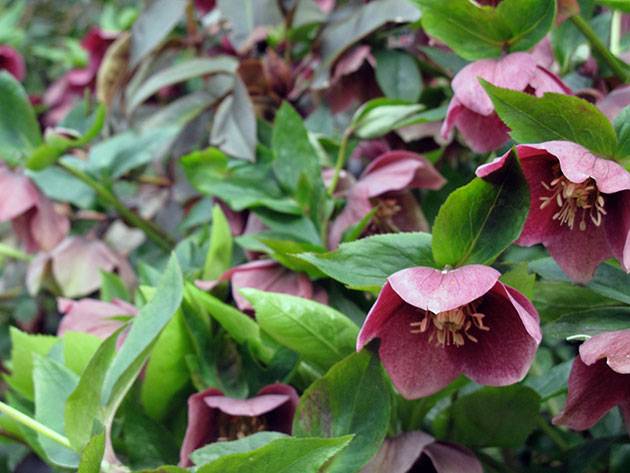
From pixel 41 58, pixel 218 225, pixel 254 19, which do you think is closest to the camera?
pixel 218 225

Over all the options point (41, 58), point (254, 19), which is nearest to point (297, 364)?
point (254, 19)

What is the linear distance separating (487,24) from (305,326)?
0.80ft

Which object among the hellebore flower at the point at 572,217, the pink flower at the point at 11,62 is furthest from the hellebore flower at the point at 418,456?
the pink flower at the point at 11,62

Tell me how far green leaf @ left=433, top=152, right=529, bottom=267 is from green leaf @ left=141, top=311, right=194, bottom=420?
209 mm

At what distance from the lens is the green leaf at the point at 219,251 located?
2.43 ft

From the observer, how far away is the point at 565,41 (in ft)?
2.52

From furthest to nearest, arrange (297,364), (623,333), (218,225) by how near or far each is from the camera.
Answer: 1. (218,225)
2. (297,364)
3. (623,333)

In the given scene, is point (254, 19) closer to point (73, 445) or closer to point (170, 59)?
point (170, 59)

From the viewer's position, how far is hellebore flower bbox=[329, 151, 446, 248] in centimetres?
72

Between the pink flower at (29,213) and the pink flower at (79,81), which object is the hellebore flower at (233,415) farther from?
the pink flower at (79,81)

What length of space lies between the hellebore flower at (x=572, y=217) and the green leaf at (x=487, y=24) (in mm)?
111

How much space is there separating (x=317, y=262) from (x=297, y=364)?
0.12m

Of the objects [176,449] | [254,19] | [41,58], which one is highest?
[254,19]

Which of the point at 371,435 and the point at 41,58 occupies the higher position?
the point at 371,435
